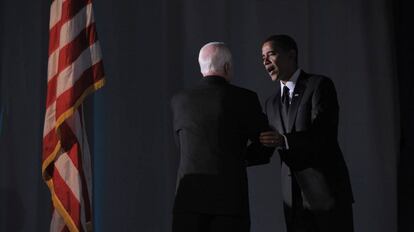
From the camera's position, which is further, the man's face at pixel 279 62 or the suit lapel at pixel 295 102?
the man's face at pixel 279 62

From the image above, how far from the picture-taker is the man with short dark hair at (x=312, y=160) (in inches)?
79.5

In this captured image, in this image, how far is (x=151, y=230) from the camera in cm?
312

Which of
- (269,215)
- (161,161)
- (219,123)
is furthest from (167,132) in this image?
(219,123)

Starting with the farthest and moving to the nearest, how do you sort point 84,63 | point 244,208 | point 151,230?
point 151,230, point 84,63, point 244,208

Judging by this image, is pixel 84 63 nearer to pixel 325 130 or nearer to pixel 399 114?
pixel 325 130

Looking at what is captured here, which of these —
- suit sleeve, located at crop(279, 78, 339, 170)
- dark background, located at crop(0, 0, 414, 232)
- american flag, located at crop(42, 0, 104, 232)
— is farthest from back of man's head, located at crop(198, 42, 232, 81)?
dark background, located at crop(0, 0, 414, 232)

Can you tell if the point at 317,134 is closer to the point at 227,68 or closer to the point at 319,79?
the point at 319,79

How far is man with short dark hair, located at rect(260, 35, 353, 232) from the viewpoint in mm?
2020

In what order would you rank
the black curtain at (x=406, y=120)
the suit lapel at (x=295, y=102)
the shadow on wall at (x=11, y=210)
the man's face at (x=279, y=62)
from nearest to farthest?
1. the suit lapel at (x=295, y=102)
2. the man's face at (x=279, y=62)
3. the shadow on wall at (x=11, y=210)
4. the black curtain at (x=406, y=120)

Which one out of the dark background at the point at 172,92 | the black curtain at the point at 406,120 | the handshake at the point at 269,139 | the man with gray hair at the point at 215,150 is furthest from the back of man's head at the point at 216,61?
the black curtain at the point at 406,120

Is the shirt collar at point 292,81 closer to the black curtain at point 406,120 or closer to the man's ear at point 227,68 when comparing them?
the man's ear at point 227,68

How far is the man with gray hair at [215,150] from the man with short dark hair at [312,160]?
11 cm

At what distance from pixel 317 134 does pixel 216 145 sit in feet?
1.37

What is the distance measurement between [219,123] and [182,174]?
220 millimetres
